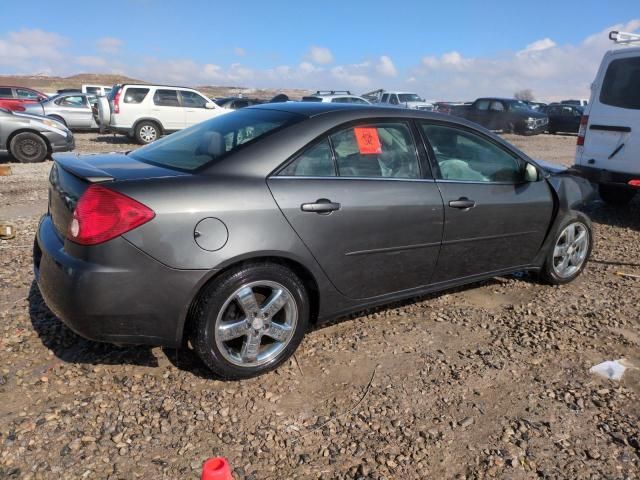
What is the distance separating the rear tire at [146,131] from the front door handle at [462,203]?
1290cm

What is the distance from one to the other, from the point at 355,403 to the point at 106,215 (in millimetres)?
1594

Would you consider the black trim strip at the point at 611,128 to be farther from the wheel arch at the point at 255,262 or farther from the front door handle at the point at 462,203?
the wheel arch at the point at 255,262

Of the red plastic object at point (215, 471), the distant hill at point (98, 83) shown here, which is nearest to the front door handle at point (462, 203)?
the red plastic object at point (215, 471)

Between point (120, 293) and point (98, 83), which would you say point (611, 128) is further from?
point (98, 83)

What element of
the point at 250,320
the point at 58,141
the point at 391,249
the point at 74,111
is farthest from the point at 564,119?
the point at 250,320

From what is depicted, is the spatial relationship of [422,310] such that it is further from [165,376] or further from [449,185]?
[165,376]

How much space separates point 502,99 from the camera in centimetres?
2273

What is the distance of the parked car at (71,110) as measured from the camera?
17.3 meters

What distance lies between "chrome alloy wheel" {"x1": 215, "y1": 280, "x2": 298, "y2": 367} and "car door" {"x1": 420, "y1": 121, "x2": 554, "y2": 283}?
122 cm

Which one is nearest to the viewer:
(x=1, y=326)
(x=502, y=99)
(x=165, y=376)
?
(x=165, y=376)

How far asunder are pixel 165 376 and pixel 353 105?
2090 mm

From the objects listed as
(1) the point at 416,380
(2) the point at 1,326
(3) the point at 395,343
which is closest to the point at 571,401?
(1) the point at 416,380

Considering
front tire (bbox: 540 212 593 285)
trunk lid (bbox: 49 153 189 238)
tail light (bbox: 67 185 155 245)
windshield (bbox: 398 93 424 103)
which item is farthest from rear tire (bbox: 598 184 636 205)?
windshield (bbox: 398 93 424 103)

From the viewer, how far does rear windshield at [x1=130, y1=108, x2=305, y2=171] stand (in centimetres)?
286
